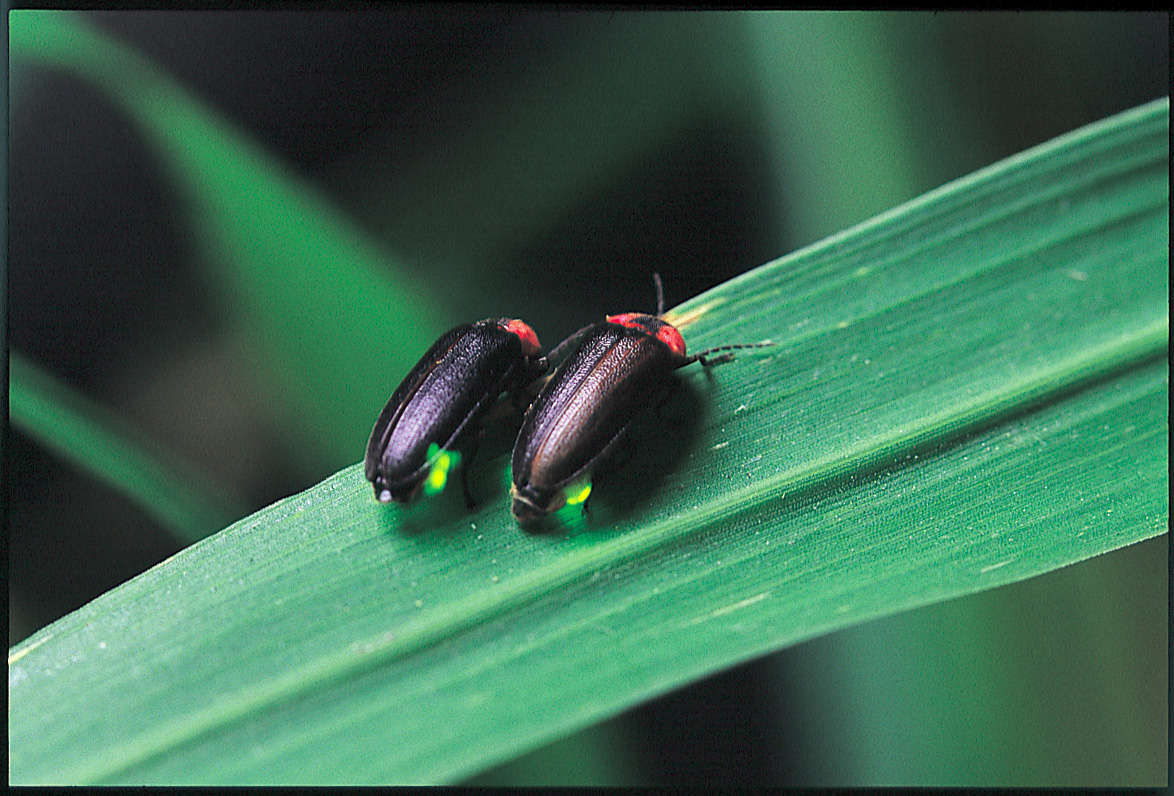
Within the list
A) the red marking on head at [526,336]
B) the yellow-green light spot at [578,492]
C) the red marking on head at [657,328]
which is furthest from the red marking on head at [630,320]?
the yellow-green light spot at [578,492]

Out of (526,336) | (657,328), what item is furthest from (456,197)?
(657,328)

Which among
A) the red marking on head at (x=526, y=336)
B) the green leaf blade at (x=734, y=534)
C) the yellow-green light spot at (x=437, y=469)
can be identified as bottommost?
the green leaf blade at (x=734, y=534)

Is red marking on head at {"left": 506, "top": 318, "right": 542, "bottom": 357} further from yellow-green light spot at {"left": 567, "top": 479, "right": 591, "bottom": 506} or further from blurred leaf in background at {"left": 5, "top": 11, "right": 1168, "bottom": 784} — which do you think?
yellow-green light spot at {"left": 567, "top": 479, "right": 591, "bottom": 506}

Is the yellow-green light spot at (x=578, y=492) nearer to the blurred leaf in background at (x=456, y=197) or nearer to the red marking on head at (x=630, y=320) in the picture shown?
the red marking on head at (x=630, y=320)

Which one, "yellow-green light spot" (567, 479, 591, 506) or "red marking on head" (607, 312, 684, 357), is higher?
"red marking on head" (607, 312, 684, 357)

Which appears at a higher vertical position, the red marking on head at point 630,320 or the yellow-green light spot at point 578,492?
the red marking on head at point 630,320

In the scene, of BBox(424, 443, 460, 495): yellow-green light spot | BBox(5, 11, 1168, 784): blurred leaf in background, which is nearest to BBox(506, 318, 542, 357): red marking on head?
BBox(5, 11, 1168, 784): blurred leaf in background

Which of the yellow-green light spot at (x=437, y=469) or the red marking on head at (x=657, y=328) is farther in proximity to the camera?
the red marking on head at (x=657, y=328)
